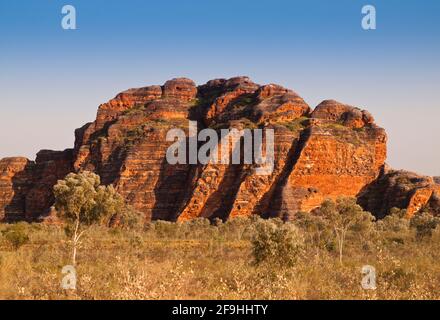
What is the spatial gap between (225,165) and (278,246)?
2458 inches

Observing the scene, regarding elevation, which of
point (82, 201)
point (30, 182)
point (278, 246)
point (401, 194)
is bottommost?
point (401, 194)

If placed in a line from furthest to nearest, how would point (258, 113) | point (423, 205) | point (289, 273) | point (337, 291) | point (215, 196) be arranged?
point (258, 113) < point (215, 196) < point (423, 205) < point (289, 273) < point (337, 291)

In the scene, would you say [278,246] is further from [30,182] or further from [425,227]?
[30,182]

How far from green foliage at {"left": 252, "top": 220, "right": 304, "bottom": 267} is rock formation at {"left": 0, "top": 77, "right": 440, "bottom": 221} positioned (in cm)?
5161

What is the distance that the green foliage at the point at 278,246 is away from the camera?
64.6 feet

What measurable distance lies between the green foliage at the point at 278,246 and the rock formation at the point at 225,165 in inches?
2032

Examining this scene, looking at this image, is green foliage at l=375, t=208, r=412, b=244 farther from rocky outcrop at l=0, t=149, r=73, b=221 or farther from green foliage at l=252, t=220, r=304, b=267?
rocky outcrop at l=0, t=149, r=73, b=221

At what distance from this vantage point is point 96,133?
333ft

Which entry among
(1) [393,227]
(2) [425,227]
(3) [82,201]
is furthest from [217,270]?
(1) [393,227]

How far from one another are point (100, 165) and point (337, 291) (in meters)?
84.8

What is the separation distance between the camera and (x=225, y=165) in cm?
8262
